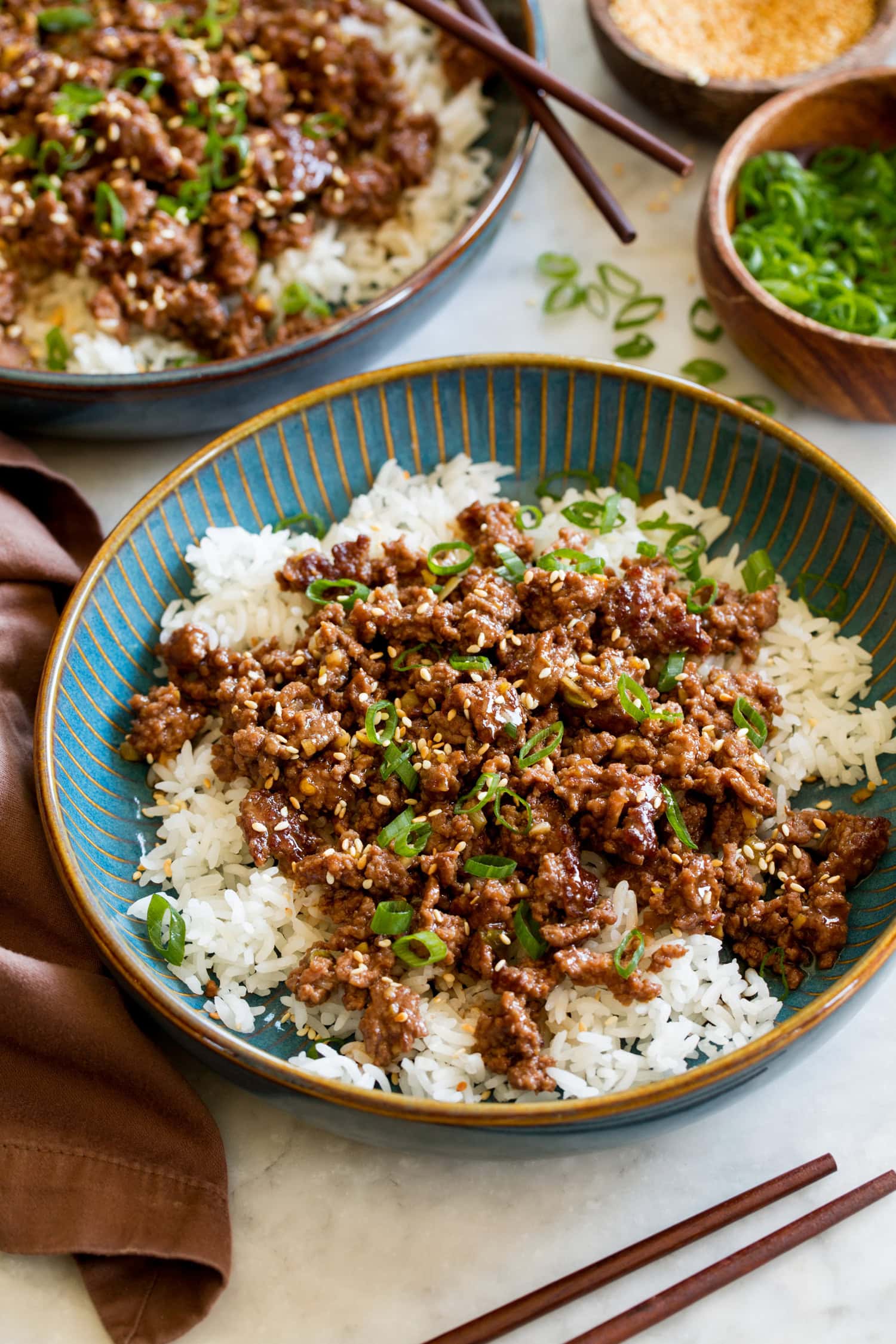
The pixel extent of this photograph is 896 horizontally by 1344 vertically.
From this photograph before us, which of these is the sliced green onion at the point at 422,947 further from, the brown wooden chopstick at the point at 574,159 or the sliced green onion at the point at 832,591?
the brown wooden chopstick at the point at 574,159

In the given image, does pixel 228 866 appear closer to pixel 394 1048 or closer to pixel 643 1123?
pixel 394 1048

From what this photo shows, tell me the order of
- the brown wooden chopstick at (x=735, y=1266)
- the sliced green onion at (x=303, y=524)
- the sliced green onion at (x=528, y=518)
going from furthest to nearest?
the sliced green onion at (x=303, y=524), the sliced green onion at (x=528, y=518), the brown wooden chopstick at (x=735, y=1266)

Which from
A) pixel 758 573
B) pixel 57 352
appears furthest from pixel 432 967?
pixel 57 352

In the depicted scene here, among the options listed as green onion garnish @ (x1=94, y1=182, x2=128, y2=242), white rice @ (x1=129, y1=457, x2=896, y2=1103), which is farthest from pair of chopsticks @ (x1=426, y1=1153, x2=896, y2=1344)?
green onion garnish @ (x1=94, y1=182, x2=128, y2=242)

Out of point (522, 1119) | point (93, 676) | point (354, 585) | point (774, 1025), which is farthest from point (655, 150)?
point (522, 1119)

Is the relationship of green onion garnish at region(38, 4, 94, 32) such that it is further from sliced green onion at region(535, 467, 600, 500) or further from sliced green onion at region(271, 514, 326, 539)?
sliced green onion at region(535, 467, 600, 500)

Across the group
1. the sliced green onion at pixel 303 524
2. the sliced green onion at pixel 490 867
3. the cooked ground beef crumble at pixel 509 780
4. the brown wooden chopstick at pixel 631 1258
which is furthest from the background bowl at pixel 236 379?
the brown wooden chopstick at pixel 631 1258
